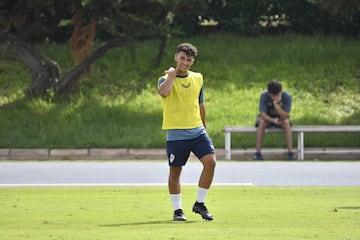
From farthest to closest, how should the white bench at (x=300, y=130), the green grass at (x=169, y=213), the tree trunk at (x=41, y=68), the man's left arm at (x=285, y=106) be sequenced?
1. the tree trunk at (x=41, y=68)
2. the white bench at (x=300, y=130)
3. the man's left arm at (x=285, y=106)
4. the green grass at (x=169, y=213)

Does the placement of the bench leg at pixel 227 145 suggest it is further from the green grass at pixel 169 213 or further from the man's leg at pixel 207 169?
the man's leg at pixel 207 169

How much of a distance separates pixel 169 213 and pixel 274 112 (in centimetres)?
1261

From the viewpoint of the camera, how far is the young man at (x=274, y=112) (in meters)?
24.9

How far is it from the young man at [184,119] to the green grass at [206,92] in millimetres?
13778

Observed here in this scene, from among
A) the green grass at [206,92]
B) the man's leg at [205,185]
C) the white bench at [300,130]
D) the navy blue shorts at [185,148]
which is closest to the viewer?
the man's leg at [205,185]

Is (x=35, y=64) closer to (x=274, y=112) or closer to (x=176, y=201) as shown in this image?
(x=274, y=112)

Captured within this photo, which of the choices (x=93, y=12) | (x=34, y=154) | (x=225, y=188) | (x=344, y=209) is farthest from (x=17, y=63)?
(x=344, y=209)

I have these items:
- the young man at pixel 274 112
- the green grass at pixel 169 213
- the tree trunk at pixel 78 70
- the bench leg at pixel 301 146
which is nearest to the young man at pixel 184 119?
the green grass at pixel 169 213

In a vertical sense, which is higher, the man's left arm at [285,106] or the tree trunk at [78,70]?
the tree trunk at [78,70]

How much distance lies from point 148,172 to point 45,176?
2037mm

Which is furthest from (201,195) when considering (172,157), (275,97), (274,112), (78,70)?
(78,70)

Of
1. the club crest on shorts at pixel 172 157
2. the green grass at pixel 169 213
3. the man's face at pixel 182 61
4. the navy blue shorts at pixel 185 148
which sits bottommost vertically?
the green grass at pixel 169 213

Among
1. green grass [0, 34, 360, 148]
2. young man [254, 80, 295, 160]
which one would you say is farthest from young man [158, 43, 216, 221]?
green grass [0, 34, 360, 148]

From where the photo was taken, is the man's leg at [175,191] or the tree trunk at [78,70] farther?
the tree trunk at [78,70]
